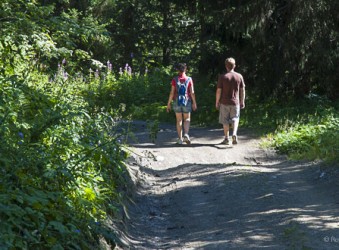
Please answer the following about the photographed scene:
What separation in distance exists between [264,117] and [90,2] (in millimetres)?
17862

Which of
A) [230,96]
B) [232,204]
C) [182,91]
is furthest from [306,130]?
[232,204]

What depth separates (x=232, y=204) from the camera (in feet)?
28.6

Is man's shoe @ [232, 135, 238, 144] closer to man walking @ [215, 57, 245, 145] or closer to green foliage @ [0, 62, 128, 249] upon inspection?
man walking @ [215, 57, 245, 145]

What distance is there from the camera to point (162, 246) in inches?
293

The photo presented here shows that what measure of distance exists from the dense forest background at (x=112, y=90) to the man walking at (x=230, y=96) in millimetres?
1009

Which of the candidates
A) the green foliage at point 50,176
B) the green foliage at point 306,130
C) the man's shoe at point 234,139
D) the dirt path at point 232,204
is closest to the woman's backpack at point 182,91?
the man's shoe at point 234,139

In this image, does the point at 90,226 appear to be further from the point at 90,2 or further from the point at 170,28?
the point at 90,2

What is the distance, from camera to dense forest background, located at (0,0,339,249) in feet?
20.2

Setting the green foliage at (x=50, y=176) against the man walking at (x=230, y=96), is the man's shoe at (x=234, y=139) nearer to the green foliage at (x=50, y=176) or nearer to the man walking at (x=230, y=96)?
the man walking at (x=230, y=96)

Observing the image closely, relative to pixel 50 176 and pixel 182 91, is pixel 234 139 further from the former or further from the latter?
pixel 50 176

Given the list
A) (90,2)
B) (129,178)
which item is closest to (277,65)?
(129,178)

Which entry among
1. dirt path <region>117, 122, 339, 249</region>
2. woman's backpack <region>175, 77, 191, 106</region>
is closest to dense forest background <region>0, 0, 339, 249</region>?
dirt path <region>117, 122, 339, 249</region>

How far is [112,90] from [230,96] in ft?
27.2

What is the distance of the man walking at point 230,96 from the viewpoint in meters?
14.6
